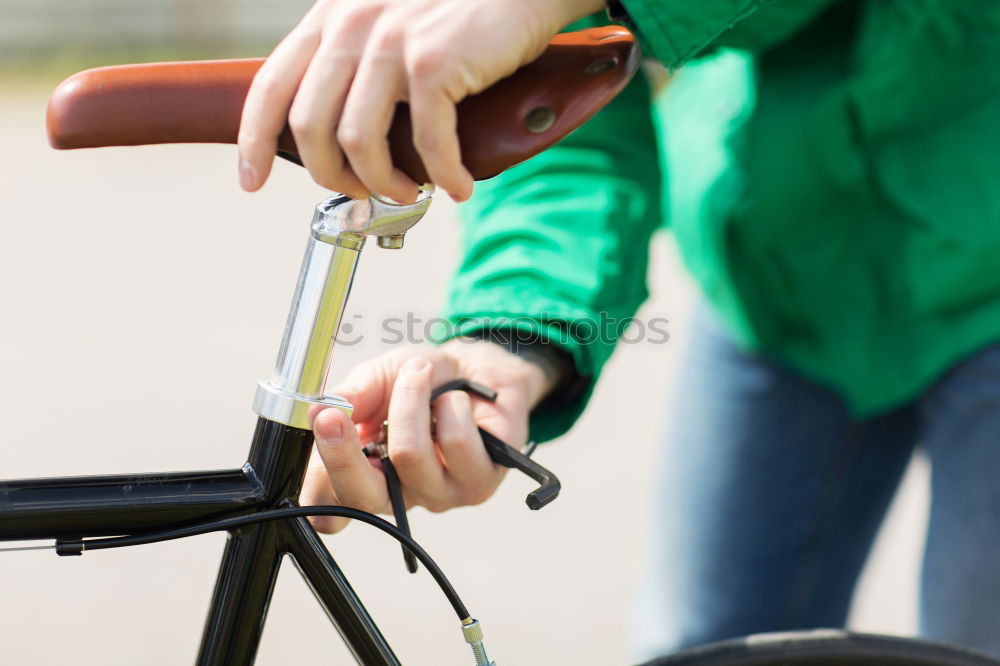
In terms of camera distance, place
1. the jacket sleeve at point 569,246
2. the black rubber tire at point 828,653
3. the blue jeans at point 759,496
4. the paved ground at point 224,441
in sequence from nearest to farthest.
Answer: the black rubber tire at point 828,653
the jacket sleeve at point 569,246
the blue jeans at point 759,496
the paved ground at point 224,441

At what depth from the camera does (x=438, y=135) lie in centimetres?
61

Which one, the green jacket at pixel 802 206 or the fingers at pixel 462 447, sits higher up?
the green jacket at pixel 802 206

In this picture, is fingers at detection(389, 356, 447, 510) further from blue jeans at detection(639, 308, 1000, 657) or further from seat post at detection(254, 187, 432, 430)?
blue jeans at detection(639, 308, 1000, 657)

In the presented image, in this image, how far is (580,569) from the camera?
7.81 feet

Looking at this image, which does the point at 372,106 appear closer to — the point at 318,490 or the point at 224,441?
the point at 318,490

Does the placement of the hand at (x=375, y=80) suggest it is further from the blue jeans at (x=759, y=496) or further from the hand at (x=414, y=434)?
the blue jeans at (x=759, y=496)

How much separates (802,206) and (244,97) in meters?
0.72

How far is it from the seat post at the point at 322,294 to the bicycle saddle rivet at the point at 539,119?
0.08m

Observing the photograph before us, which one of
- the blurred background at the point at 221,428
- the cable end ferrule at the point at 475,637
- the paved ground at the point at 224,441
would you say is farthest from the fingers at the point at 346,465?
the paved ground at the point at 224,441

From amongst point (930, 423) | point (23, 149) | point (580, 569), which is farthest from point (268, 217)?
point (930, 423)

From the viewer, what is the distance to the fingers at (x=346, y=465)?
0.68 metres

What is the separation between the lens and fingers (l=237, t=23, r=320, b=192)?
0.61 meters

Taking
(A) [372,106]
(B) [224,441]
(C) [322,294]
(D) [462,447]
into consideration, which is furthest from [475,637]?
(B) [224,441]

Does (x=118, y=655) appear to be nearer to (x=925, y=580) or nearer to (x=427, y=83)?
(x=925, y=580)
